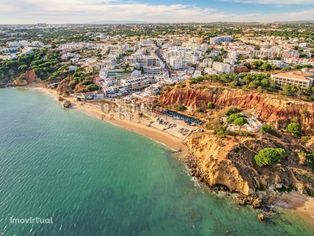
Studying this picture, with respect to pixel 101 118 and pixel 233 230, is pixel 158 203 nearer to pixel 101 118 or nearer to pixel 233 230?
pixel 233 230

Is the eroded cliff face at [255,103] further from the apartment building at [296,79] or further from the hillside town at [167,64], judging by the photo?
the hillside town at [167,64]

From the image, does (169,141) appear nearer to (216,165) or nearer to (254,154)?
(216,165)

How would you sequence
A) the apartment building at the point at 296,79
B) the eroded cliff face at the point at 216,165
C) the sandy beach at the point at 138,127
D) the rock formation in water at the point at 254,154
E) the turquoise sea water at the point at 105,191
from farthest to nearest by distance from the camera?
the apartment building at the point at 296,79, the sandy beach at the point at 138,127, the rock formation in water at the point at 254,154, the eroded cliff face at the point at 216,165, the turquoise sea water at the point at 105,191

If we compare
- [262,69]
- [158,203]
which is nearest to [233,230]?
[158,203]

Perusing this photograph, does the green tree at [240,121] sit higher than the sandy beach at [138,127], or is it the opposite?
the green tree at [240,121]

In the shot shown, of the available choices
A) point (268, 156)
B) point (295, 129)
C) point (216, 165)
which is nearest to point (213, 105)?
point (295, 129)

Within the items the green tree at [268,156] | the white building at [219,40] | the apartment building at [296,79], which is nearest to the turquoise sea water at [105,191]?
the green tree at [268,156]
